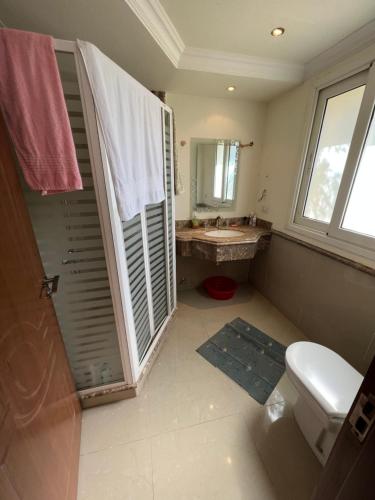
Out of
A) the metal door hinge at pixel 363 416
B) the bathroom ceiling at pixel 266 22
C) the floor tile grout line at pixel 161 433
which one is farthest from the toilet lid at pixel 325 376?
the bathroom ceiling at pixel 266 22

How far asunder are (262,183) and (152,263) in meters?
1.71

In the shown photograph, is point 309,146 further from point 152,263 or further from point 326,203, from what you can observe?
point 152,263

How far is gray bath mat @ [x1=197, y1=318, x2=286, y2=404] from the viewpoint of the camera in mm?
1502

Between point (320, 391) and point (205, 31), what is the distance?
2.29 meters

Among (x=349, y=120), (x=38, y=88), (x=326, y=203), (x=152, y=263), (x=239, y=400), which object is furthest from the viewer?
(x=326, y=203)

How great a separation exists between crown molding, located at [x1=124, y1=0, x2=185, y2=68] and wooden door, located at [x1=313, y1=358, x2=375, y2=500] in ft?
5.65

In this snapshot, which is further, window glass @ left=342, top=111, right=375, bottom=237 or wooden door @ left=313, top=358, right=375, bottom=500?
window glass @ left=342, top=111, right=375, bottom=237

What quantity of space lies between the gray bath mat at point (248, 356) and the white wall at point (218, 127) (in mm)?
1400

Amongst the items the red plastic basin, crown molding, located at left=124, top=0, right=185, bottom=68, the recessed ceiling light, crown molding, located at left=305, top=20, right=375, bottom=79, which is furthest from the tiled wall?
crown molding, located at left=124, top=0, right=185, bottom=68

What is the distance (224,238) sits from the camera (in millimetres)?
2098

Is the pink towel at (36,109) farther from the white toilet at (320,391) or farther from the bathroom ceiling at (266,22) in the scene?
the white toilet at (320,391)

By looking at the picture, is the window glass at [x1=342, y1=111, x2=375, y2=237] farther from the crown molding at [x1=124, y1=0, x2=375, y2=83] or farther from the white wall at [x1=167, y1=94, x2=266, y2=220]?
the white wall at [x1=167, y1=94, x2=266, y2=220]

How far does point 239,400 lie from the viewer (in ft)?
4.53

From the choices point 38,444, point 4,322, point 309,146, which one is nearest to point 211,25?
point 309,146
